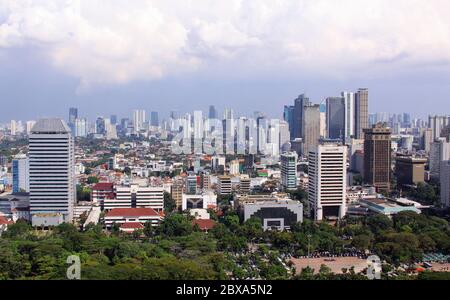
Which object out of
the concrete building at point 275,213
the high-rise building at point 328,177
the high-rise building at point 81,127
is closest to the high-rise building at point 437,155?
the high-rise building at point 328,177

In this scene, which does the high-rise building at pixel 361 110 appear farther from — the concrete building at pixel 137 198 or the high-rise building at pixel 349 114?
the concrete building at pixel 137 198

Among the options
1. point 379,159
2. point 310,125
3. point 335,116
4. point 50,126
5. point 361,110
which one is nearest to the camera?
point 50,126

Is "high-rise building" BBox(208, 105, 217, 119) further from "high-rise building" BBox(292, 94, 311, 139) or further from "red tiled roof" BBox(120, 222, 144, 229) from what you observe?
"red tiled roof" BBox(120, 222, 144, 229)

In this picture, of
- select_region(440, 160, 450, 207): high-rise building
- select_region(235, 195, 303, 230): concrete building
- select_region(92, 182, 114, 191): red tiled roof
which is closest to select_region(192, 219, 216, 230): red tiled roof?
select_region(235, 195, 303, 230): concrete building

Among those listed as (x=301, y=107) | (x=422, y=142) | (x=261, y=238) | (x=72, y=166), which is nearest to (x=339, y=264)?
(x=261, y=238)

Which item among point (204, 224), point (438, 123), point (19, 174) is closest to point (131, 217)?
point (204, 224)

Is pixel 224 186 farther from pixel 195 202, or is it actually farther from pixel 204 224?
pixel 204 224

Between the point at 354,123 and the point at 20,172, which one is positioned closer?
the point at 20,172
